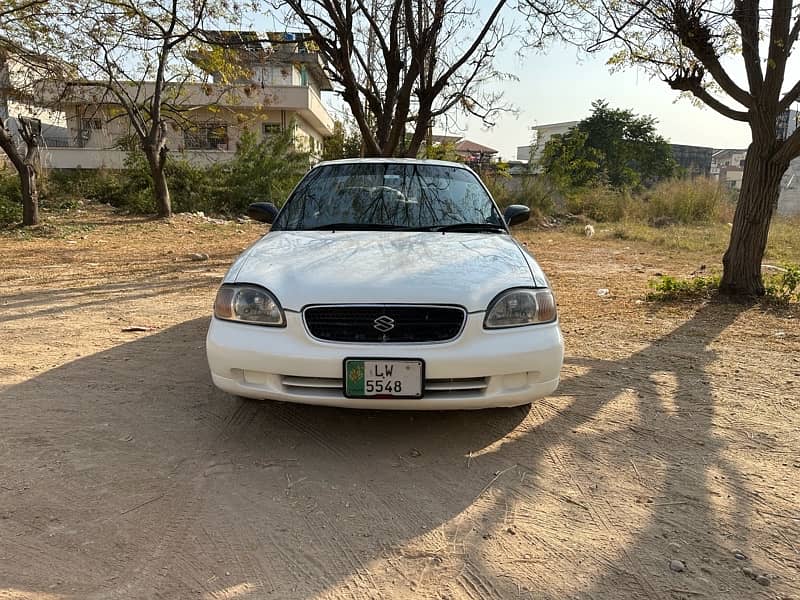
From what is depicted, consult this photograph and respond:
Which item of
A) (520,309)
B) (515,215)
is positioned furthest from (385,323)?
(515,215)

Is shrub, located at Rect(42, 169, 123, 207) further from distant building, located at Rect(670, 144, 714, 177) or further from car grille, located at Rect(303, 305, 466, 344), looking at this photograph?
distant building, located at Rect(670, 144, 714, 177)

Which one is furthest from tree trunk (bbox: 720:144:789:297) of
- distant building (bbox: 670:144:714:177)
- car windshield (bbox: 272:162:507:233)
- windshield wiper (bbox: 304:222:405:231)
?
distant building (bbox: 670:144:714:177)

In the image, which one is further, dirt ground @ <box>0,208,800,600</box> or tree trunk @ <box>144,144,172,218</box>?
tree trunk @ <box>144,144,172,218</box>

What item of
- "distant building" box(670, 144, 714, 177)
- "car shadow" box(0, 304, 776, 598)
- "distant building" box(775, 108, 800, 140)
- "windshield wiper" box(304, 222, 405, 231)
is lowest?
"car shadow" box(0, 304, 776, 598)

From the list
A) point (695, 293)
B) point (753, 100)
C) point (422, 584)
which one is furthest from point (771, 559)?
point (753, 100)

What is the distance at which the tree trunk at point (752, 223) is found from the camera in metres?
6.04

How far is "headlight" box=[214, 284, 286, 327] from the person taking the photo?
273 centimetres

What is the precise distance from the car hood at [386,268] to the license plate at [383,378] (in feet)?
0.96

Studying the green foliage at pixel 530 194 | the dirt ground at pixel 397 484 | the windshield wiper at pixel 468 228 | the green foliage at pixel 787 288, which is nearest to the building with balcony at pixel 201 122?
the green foliage at pixel 530 194

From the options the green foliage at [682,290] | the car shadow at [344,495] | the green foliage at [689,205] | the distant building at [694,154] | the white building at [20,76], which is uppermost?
the distant building at [694,154]

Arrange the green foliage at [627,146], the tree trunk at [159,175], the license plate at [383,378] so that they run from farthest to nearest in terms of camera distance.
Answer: the green foliage at [627,146], the tree trunk at [159,175], the license plate at [383,378]

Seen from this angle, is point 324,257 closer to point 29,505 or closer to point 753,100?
point 29,505

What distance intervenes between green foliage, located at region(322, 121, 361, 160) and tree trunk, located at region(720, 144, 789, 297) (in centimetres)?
1803

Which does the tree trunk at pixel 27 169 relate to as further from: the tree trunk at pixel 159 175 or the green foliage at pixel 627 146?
the green foliage at pixel 627 146
